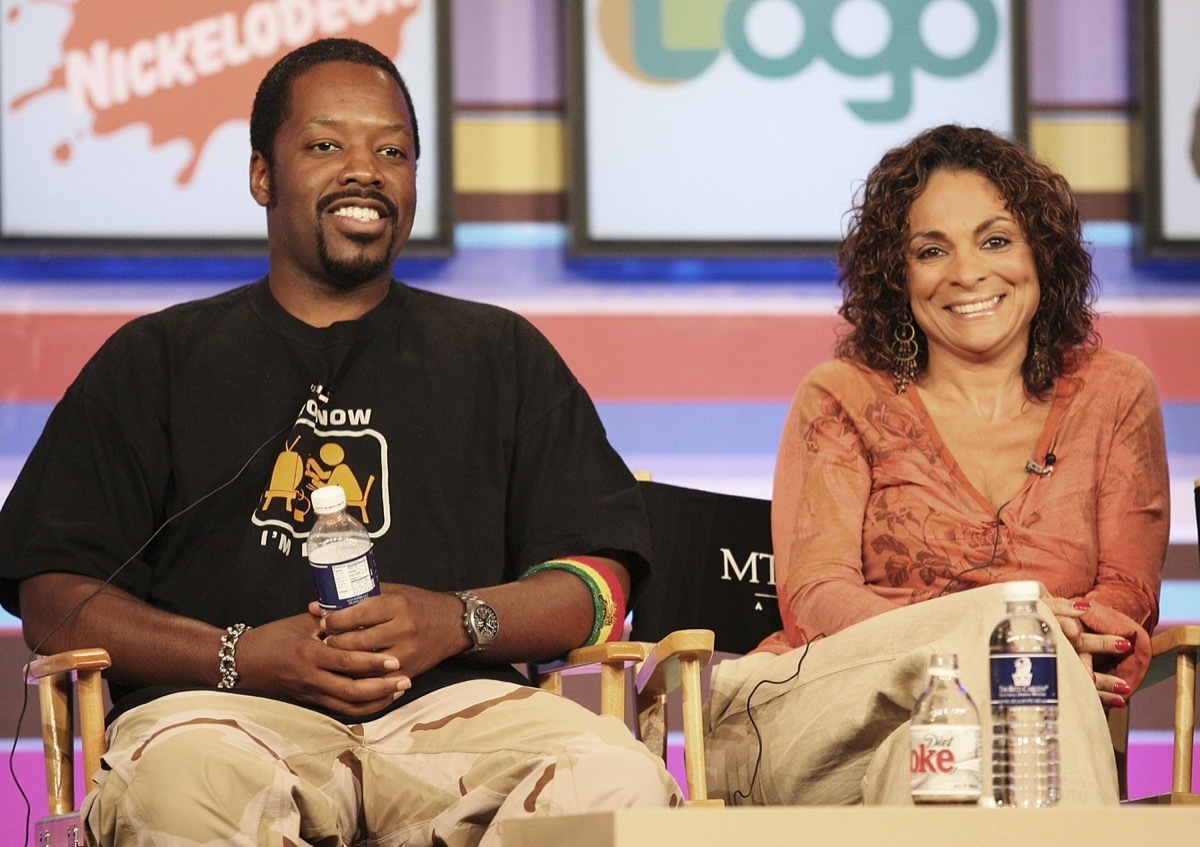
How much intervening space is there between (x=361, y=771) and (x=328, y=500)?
385mm

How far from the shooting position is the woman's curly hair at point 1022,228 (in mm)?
3090

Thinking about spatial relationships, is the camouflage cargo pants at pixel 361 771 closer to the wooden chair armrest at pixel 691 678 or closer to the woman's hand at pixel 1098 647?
Answer: the wooden chair armrest at pixel 691 678

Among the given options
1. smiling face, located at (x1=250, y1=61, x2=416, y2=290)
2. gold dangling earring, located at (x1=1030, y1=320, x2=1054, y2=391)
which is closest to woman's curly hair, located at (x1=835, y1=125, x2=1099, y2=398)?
gold dangling earring, located at (x1=1030, y1=320, x2=1054, y2=391)

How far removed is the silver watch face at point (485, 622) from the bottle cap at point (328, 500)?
0.29m

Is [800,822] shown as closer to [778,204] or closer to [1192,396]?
[778,204]

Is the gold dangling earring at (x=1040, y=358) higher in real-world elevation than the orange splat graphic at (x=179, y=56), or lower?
lower

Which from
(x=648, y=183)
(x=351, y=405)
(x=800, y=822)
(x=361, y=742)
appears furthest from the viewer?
(x=648, y=183)

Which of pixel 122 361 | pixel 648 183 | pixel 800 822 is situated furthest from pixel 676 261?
pixel 800 822

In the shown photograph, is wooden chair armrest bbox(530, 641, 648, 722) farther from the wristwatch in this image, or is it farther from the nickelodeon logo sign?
the nickelodeon logo sign

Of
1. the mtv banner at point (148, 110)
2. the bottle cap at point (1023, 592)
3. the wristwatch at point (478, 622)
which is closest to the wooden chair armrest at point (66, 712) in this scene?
the wristwatch at point (478, 622)

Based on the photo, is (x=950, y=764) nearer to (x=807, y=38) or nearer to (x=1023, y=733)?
(x=1023, y=733)

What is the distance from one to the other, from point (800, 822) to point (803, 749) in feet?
2.95

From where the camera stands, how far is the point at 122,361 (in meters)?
2.77

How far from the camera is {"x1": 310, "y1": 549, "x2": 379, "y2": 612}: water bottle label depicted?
2371 mm
